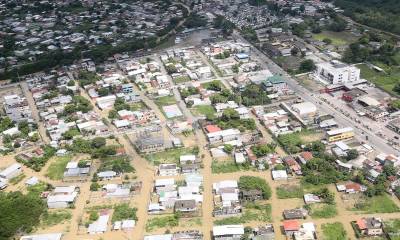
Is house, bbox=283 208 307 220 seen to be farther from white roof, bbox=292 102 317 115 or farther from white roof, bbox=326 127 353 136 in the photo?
white roof, bbox=292 102 317 115

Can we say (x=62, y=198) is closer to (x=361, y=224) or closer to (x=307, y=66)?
(x=361, y=224)

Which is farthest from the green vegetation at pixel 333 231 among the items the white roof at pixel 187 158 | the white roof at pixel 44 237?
the white roof at pixel 44 237

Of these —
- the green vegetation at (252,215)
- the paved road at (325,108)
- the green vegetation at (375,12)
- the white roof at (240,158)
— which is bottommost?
the green vegetation at (375,12)

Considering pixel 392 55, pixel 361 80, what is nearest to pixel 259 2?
pixel 392 55

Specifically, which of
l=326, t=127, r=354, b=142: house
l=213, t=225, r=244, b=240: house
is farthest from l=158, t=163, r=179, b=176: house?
l=326, t=127, r=354, b=142: house

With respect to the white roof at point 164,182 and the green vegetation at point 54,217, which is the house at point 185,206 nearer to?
the white roof at point 164,182
